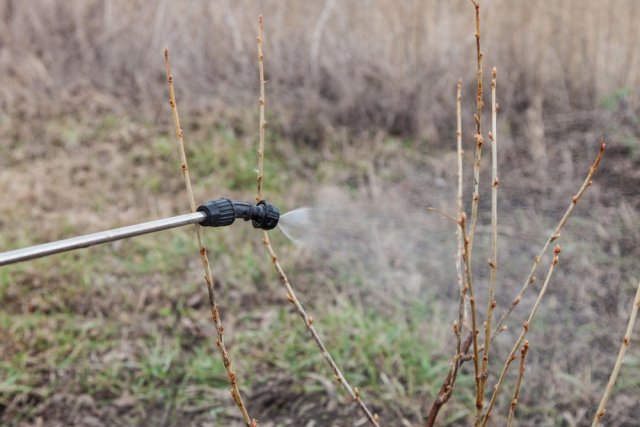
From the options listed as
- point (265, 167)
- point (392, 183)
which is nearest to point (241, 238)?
point (265, 167)

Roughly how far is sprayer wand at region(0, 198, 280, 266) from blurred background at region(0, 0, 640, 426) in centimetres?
120

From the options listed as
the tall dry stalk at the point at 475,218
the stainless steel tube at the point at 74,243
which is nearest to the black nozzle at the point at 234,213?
the stainless steel tube at the point at 74,243

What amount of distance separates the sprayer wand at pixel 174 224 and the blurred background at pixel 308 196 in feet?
3.94

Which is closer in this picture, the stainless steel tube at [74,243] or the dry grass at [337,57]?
the stainless steel tube at [74,243]

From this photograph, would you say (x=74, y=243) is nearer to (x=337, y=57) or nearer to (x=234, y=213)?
(x=234, y=213)

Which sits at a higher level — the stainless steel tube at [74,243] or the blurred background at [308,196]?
the stainless steel tube at [74,243]

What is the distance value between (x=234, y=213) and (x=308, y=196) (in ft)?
9.26

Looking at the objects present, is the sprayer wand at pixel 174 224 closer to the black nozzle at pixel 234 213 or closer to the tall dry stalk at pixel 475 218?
the black nozzle at pixel 234 213

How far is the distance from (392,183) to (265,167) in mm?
840

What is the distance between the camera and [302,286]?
132 inches

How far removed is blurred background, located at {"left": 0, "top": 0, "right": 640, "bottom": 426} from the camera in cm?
266

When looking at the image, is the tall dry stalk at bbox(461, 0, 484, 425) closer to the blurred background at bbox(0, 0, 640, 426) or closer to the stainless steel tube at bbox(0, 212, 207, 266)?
the stainless steel tube at bbox(0, 212, 207, 266)

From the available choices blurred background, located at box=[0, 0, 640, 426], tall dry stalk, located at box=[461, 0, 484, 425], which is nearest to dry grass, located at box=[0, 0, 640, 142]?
blurred background, located at box=[0, 0, 640, 426]

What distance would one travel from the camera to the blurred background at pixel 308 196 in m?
2.66
